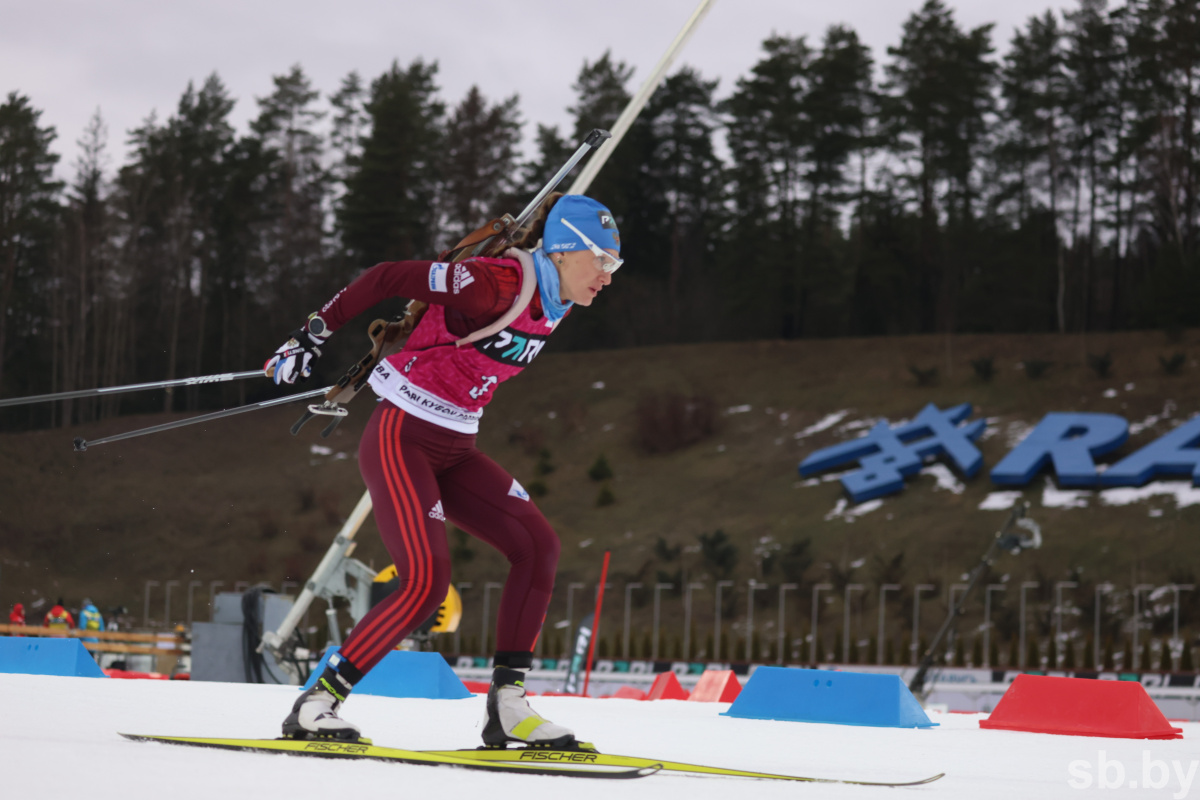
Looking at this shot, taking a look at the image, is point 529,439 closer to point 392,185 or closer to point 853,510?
point 853,510

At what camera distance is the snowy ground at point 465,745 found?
2.09 meters

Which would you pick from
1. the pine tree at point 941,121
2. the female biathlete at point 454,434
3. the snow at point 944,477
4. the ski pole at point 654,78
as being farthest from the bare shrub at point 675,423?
the female biathlete at point 454,434

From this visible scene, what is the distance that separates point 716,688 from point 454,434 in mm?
4730

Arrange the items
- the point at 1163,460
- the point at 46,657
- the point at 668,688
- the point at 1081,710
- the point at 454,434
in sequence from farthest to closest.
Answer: the point at 1163,460 → the point at 668,688 → the point at 46,657 → the point at 1081,710 → the point at 454,434

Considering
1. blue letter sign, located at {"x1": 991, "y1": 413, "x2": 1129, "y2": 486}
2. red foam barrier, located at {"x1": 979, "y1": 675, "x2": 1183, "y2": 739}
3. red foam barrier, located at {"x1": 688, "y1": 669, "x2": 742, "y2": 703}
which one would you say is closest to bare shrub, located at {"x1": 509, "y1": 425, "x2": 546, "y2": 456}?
blue letter sign, located at {"x1": 991, "y1": 413, "x2": 1129, "y2": 486}

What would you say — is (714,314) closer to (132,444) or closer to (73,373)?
(132,444)

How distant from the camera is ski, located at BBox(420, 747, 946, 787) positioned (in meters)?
2.58

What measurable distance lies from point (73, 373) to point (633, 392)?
20.3 metres

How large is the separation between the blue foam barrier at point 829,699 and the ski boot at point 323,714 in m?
2.39

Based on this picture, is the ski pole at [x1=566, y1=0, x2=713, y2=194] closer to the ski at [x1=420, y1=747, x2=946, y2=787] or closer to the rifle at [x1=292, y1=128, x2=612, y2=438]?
the rifle at [x1=292, y1=128, x2=612, y2=438]

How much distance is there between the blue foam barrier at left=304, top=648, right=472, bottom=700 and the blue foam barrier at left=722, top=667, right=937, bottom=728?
59.2 inches

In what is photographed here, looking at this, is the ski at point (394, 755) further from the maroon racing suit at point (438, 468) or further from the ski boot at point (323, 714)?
the maroon racing suit at point (438, 468)

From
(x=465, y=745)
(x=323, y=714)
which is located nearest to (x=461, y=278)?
(x=323, y=714)

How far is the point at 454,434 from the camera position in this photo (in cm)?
317
